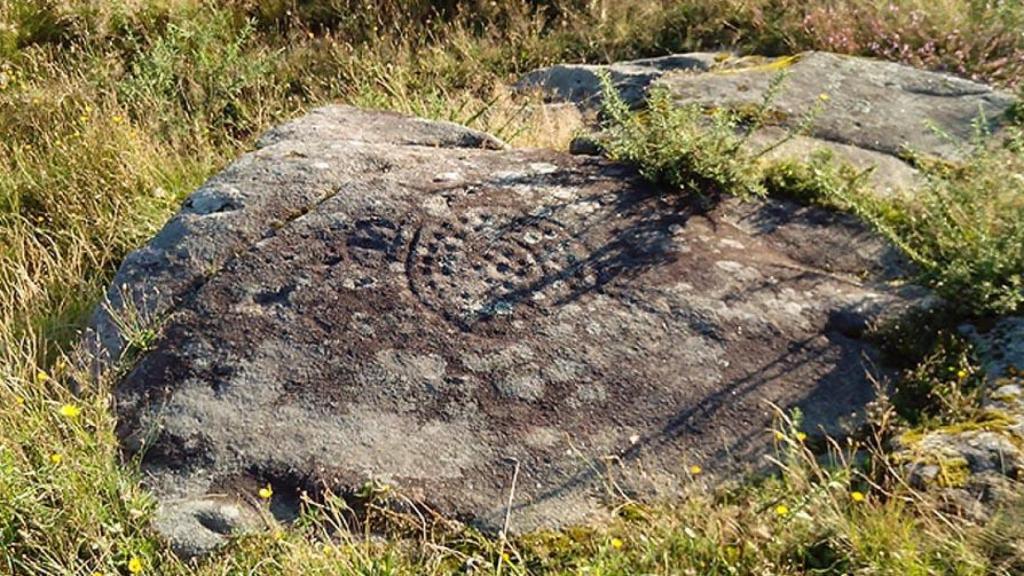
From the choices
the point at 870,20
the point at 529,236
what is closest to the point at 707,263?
the point at 529,236

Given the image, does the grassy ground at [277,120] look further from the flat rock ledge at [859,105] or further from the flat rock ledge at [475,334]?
the flat rock ledge at [859,105]

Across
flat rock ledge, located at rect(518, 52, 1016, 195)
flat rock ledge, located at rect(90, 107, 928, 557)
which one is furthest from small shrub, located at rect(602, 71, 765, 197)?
flat rock ledge, located at rect(518, 52, 1016, 195)

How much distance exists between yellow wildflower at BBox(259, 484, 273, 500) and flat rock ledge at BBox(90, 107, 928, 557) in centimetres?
5

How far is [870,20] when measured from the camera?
7.56 m

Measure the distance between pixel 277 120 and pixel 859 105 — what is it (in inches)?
160

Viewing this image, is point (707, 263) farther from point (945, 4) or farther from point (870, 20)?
point (945, 4)

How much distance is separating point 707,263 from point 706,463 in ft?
3.15

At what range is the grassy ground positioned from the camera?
305 cm

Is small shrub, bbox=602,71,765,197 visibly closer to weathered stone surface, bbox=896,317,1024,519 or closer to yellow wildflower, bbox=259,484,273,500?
weathered stone surface, bbox=896,317,1024,519

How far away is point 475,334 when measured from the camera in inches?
150

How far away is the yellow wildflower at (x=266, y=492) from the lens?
3.31 metres

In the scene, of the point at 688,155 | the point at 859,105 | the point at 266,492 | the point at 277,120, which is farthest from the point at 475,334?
the point at 277,120

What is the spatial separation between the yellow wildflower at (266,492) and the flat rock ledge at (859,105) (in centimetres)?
288

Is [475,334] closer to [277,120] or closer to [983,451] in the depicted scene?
[983,451]
